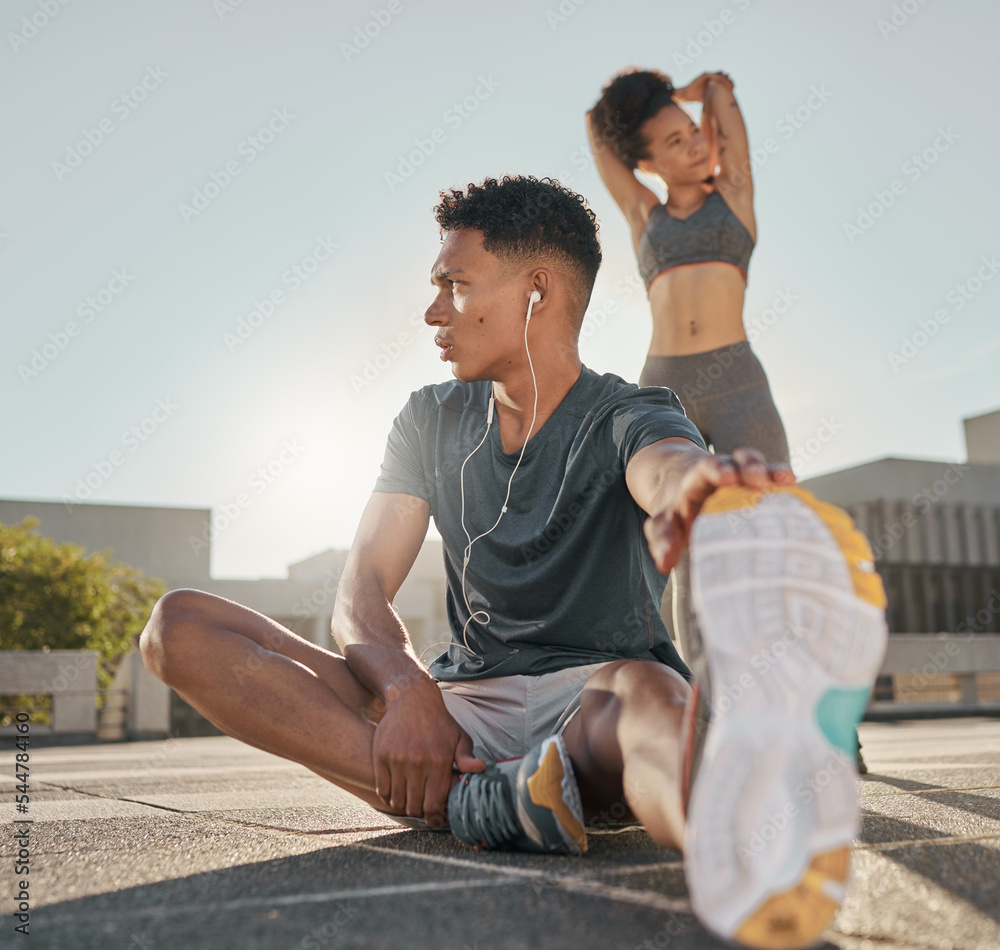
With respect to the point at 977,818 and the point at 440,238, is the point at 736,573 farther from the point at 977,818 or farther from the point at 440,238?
the point at 440,238

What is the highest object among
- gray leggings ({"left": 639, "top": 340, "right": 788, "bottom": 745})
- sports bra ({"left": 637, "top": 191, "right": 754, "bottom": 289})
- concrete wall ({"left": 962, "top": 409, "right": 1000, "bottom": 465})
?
concrete wall ({"left": 962, "top": 409, "right": 1000, "bottom": 465})

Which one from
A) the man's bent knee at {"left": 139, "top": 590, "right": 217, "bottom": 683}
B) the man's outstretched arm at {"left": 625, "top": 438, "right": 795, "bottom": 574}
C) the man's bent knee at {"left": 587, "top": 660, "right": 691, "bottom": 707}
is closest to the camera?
the man's outstretched arm at {"left": 625, "top": 438, "right": 795, "bottom": 574}

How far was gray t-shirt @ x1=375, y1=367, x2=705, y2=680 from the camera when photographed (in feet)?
5.32

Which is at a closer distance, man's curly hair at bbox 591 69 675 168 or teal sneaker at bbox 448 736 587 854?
teal sneaker at bbox 448 736 587 854

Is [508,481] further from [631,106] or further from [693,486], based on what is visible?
[631,106]

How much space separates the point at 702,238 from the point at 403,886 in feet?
7.91

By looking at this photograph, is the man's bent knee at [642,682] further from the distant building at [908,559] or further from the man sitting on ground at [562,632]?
the distant building at [908,559]

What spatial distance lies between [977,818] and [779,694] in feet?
3.42

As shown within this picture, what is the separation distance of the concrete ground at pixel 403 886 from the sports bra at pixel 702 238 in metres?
1.76

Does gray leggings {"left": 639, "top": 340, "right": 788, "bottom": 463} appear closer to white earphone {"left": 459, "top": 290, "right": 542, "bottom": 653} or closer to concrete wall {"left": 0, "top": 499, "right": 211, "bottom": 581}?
white earphone {"left": 459, "top": 290, "right": 542, "bottom": 653}

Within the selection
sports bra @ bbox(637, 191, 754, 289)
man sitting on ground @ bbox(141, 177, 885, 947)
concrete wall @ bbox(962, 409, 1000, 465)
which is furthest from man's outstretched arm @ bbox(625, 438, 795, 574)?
concrete wall @ bbox(962, 409, 1000, 465)

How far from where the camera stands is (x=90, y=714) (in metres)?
8.38

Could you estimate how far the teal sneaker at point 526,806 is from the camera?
1210 millimetres

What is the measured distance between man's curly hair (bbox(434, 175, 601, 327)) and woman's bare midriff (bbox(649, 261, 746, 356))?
0.92 meters
